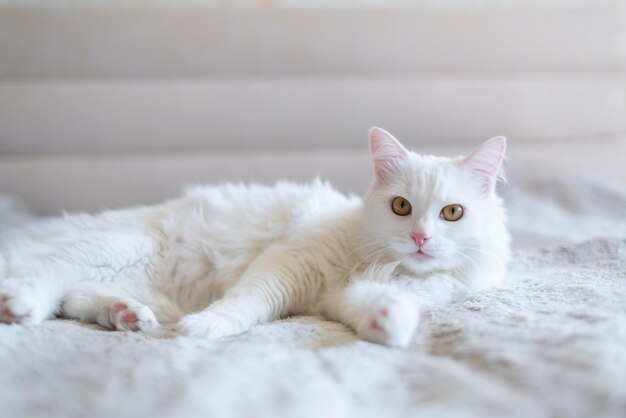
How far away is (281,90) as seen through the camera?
8.95 ft

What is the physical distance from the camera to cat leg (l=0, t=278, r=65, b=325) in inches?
51.6

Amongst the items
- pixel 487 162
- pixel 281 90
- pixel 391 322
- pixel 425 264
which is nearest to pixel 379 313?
pixel 391 322

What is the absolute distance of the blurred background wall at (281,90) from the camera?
2.63m

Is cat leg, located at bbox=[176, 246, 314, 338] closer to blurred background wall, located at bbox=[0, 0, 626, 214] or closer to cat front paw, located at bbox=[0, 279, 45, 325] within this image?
cat front paw, located at bbox=[0, 279, 45, 325]

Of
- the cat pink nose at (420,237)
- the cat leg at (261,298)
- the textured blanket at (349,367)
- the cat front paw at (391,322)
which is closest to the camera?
the textured blanket at (349,367)

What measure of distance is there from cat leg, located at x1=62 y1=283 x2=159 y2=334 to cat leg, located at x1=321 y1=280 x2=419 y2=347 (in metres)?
0.48

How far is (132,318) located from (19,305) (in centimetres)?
26

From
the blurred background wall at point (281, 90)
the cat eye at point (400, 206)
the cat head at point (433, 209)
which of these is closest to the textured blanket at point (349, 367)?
the cat head at point (433, 209)

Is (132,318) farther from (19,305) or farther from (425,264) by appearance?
(425,264)

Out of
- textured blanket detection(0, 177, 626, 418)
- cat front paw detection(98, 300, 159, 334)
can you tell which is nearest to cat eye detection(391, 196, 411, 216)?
textured blanket detection(0, 177, 626, 418)

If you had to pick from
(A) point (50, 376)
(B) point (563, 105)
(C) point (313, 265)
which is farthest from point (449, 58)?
(A) point (50, 376)

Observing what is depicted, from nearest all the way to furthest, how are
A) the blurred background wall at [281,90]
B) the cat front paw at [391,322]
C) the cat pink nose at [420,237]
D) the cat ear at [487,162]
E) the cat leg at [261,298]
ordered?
the cat front paw at [391,322] → the cat leg at [261,298] → the cat pink nose at [420,237] → the cat ear at [487,162] → the blurred background wall at [281,90]

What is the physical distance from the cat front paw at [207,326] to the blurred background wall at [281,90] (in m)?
1.45

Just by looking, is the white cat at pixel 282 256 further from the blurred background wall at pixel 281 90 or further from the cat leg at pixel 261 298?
the blurred background wall at pixel 281 90
